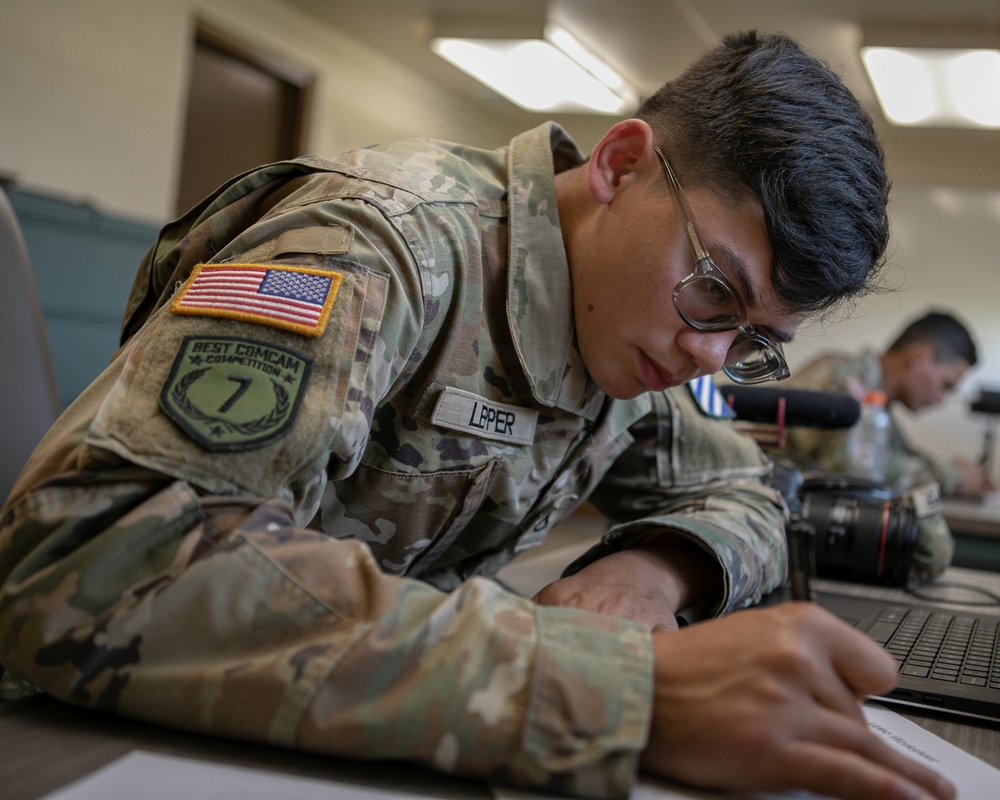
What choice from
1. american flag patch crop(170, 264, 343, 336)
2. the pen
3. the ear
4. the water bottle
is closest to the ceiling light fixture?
the water bottle

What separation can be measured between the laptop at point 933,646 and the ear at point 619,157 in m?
0.59

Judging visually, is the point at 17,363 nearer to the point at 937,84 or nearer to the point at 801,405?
the point at 801,405

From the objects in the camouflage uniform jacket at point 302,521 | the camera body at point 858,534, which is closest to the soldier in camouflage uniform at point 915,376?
the camera body at point 858,534

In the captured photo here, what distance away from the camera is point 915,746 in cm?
73

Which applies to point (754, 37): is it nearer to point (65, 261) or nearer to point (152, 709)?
point (152, 709)

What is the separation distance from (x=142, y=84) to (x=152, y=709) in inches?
165

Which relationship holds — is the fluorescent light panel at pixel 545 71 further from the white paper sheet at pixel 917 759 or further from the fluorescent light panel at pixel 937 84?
the white paper sheet at pixel 917 759

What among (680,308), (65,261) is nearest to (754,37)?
(680,308)

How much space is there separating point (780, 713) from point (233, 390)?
43cm

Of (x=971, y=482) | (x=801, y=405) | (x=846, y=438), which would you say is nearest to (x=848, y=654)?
(x=801, y=405)

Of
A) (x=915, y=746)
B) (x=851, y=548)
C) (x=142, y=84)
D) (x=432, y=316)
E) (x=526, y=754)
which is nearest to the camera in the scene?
(x=526, y=754)

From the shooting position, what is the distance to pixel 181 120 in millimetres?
4500

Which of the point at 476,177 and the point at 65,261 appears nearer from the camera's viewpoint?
the point at 476,177

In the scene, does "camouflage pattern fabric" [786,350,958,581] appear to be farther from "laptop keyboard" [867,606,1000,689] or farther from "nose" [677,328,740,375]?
"nose" [677,328,740,375]
